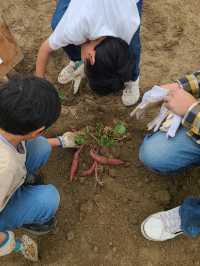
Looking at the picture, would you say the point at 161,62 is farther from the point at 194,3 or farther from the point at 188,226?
the point at 188,226

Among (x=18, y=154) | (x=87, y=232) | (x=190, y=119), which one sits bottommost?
(x=87, y=232)

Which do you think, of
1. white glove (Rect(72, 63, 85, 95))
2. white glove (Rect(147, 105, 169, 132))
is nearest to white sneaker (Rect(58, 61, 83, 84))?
white glove (Rect(72, 63, 85, 95))

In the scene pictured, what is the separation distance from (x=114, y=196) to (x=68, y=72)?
2.80 ft

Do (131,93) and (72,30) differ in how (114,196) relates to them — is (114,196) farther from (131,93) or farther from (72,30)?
(72,30)

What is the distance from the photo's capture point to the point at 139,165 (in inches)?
86.8

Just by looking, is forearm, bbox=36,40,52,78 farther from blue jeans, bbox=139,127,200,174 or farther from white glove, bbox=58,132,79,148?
blue jeans, bbox=139,127,200,174

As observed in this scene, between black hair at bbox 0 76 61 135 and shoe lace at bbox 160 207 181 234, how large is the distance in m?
0.84

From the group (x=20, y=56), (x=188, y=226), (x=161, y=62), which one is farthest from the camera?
(x=161, y=62)

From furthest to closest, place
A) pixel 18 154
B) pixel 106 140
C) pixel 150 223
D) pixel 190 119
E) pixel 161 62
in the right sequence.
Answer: pixel 161 62
pixel 106 140
pixel 150 223
pixel 190 119
pixel 18 154

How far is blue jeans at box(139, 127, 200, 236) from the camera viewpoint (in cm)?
180

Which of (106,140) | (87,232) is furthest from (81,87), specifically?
(87,232)

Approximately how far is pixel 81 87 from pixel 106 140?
518 millimetres

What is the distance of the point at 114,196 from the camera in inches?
83.3

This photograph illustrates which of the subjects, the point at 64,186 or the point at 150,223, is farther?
the point at 64,186
